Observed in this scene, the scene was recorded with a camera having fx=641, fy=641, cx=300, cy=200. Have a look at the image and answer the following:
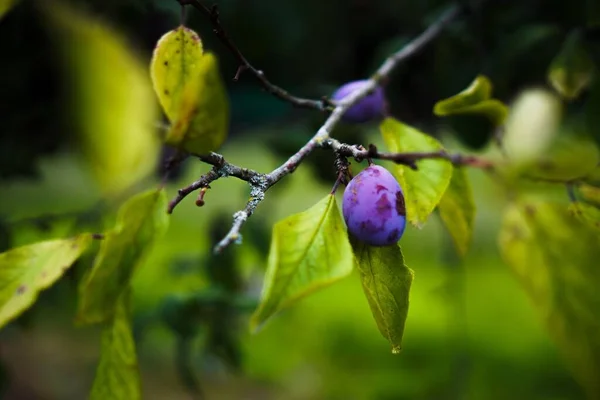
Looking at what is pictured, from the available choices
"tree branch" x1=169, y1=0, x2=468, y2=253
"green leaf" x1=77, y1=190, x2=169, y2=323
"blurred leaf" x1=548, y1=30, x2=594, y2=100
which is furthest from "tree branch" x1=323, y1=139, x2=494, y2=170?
"blurred leaf" x1=548, y1=30, x2=594, y2=100

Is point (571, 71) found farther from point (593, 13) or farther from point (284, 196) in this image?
point (284, 196)

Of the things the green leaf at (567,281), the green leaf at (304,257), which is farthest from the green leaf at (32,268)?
the green leaf at (567,281)

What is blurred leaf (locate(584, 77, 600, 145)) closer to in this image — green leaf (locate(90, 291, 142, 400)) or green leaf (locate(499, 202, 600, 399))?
green leaf (locate(499, 202, 600, 399))

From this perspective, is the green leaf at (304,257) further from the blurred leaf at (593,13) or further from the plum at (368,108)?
the blurred leaf at (593,13)

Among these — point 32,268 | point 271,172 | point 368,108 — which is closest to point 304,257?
point 271,172

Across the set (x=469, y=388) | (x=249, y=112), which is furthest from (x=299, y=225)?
(x=469, y=388)
